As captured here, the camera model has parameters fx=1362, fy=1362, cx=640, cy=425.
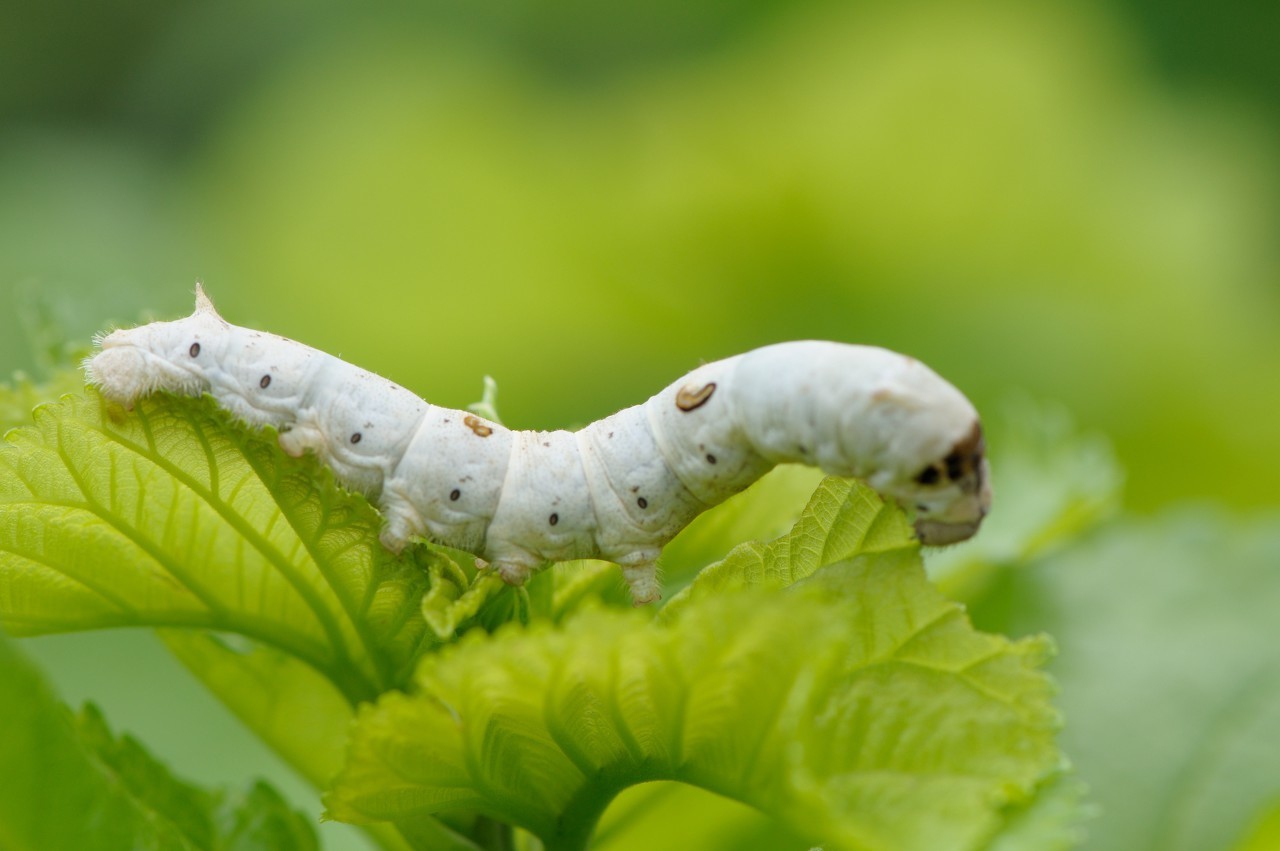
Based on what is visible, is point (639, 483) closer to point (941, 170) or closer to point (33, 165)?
point (941, 170)

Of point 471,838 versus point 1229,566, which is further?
point 1229,566

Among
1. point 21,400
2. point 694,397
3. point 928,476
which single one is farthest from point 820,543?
point 21,400

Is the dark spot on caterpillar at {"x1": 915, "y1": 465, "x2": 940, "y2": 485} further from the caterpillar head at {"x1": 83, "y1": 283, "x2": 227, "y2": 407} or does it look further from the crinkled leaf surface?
the caterpillar head at {"x1": 83, "y1": 283, "x2": 227, "y2": 407}

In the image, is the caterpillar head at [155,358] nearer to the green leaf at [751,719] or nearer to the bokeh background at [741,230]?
the green leaf at [751,719]

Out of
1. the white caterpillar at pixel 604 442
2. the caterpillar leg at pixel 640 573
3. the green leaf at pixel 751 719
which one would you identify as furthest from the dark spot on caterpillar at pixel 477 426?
the green leaf at pixel 751 719

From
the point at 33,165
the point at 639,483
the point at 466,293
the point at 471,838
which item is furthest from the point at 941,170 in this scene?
the point at 33,165

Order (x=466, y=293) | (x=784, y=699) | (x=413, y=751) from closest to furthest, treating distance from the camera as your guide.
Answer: (x=784, y=699) < (x=413, y=751) < (x=466, y=293)

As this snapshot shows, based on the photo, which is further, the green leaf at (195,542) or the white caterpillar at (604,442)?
the white caterpillar at (604,442)
